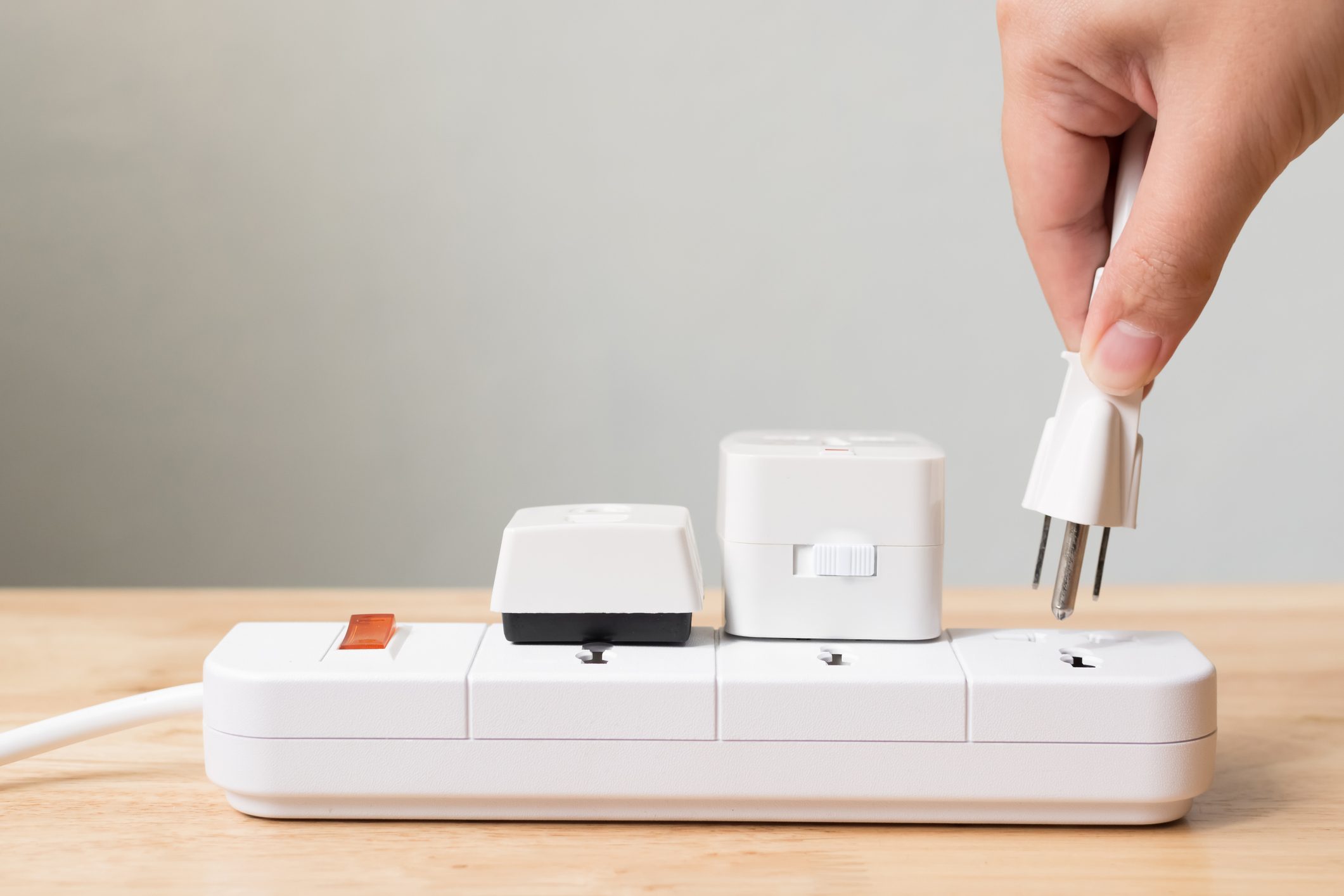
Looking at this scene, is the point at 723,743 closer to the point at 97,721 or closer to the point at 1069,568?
the point at 1069,568

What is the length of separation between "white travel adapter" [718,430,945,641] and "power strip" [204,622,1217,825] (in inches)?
1.6

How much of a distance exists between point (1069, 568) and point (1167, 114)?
176 millimetres

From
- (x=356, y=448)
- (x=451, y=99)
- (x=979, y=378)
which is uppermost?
(x=451, y=99)

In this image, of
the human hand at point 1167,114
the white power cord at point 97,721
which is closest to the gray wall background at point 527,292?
the human hand at point 1167,114

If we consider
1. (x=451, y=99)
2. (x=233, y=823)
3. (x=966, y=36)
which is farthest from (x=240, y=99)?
(x=233, y=823)

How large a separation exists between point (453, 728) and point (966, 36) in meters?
1.32

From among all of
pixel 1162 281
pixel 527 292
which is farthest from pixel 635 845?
pixel 527 292

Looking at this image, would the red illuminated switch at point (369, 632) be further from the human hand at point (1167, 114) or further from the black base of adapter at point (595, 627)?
the human hand at point (1167, 114)

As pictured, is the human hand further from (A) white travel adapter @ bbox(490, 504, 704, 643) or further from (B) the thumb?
(A) white travel adapter @ bbox(490, 504, 704, 643)

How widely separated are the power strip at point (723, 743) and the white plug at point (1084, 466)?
5cm

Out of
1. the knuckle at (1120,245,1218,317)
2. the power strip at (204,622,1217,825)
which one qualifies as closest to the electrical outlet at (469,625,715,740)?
the power strip at (204,622,1217,825)

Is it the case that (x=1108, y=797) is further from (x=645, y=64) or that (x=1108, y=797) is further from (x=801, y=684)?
(x=645, y=64)

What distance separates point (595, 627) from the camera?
47cm

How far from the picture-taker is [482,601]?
2.49 ft
